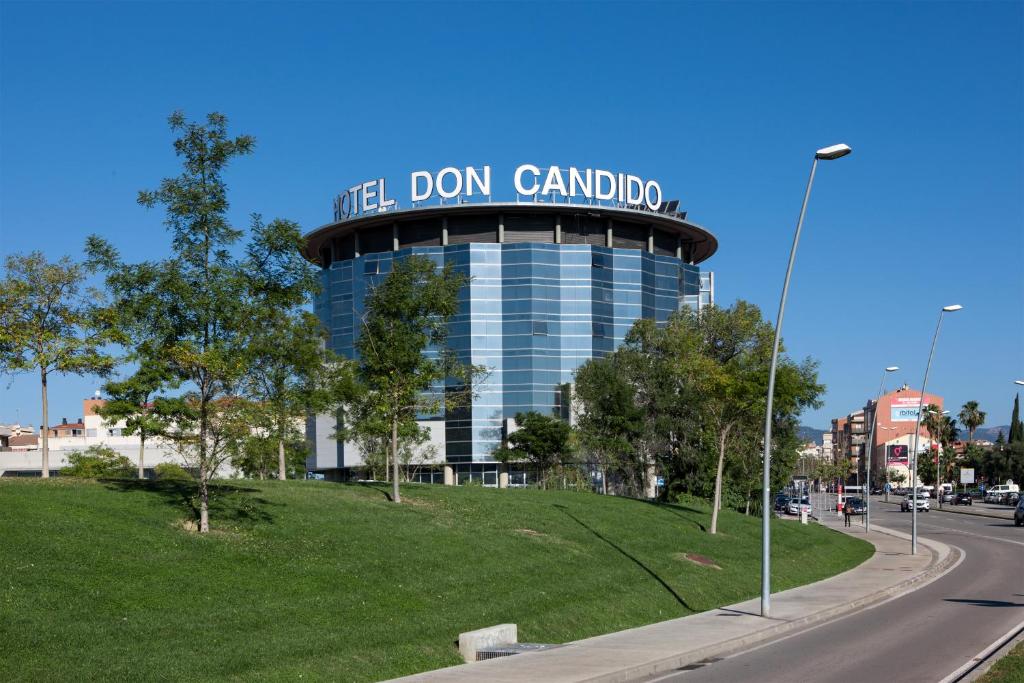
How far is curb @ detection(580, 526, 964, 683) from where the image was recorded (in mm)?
17875

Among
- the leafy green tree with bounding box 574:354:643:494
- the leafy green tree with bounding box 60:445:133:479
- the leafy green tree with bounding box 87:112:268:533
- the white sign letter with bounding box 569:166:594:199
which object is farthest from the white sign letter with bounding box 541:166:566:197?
the leafy green tree with bounding box 87:112:268:533

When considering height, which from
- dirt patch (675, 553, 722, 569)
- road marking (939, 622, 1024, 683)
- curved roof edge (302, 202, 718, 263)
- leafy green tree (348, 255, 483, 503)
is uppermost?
curved roof edge (302, 202, 718, 263)

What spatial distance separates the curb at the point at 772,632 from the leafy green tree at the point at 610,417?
71.3ft

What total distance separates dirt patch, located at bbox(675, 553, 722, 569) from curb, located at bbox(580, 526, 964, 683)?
5197 millimetres

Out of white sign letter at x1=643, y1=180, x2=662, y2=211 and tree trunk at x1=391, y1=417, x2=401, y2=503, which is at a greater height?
white sign letter at x1=643, y1=180, x2=662, y2=211

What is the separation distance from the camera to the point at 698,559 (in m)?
34.8

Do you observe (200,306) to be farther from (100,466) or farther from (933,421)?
(933,421)

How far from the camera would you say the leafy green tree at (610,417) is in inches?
2429

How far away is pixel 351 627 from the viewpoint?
1888 cm

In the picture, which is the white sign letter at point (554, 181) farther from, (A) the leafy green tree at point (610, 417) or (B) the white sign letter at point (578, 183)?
(A) the leafy green tree at point (610, 417)

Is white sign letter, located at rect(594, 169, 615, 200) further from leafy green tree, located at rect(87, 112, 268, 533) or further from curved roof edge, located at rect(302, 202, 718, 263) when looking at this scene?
leafy green tree, located at rect(87, 112, 268, 533)

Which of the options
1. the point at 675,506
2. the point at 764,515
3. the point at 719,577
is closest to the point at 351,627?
the point at 764,515

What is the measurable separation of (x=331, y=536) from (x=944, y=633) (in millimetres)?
13622

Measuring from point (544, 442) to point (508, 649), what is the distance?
48442 millimetres
